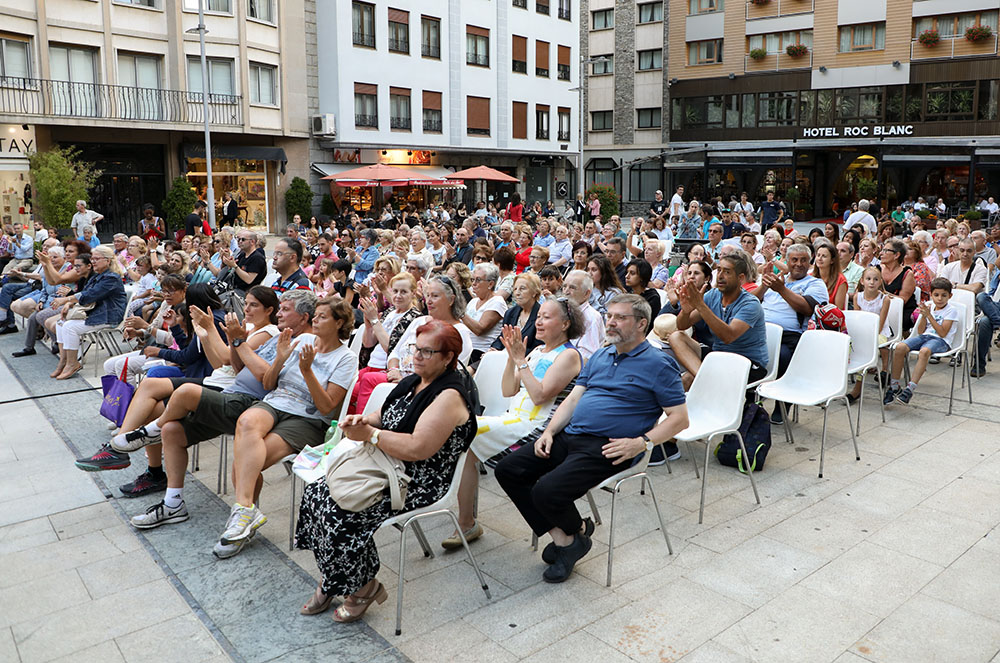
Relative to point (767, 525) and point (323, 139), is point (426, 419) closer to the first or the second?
point (767, 525)

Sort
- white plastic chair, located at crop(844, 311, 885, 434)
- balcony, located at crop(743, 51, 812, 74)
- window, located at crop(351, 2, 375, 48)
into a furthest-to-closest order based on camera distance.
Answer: balcony, located at crop(743, 51, 812, 74) < window, located at crop(351, 2, 375, 48) < white plastic chair, located at crop(844, 311, 885, 434)

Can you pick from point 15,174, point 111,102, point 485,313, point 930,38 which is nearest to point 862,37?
point 930,38

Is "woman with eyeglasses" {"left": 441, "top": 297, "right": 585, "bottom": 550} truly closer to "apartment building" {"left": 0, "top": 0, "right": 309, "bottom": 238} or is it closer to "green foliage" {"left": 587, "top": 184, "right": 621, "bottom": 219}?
"apartment building" {"left": 0, "top": 0, "right": 309, "bottom": 238}

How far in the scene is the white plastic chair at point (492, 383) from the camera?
17.1 ft

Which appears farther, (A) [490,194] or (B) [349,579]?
(A) [490,194]

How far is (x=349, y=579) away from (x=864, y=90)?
37.3 m

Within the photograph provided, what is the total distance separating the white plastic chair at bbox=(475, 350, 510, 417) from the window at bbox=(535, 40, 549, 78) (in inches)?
1349

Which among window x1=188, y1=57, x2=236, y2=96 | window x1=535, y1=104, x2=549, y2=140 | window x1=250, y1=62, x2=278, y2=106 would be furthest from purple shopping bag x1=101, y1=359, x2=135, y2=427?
window x1=535, y1=104, x2=549, y2=140

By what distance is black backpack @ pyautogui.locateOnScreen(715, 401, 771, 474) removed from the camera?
5742mm

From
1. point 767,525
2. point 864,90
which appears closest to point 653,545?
point 767,525

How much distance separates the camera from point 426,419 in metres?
3.86

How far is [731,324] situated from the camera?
5766 millimetres

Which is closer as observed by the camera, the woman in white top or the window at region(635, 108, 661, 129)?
the woman in white top

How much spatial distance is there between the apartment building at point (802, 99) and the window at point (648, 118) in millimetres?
73
